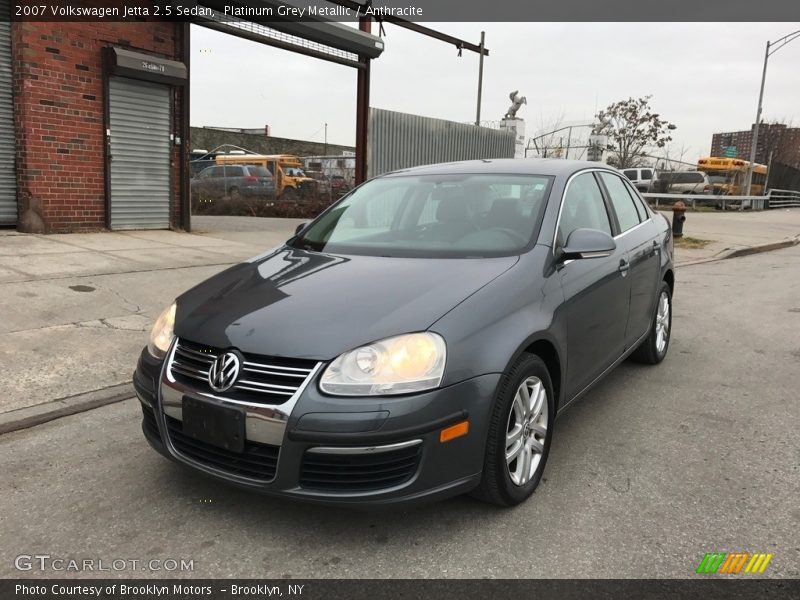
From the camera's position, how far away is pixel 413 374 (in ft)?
8.12

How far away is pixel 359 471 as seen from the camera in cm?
245

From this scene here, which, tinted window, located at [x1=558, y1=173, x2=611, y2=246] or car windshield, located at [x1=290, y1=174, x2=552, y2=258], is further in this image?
tinted window, located at [x1=558, y1=173, x2=611, y2=246]

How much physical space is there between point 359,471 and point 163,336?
119cm

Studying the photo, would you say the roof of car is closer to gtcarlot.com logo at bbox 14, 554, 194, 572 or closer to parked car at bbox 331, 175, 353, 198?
gtcarlot.com logo at bbox 14, 554, 194, 572

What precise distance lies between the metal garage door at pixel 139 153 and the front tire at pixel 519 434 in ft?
29.6

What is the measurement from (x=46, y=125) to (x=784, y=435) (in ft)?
Answer: 31.3

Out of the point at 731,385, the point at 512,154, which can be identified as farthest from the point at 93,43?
the point at 512,154

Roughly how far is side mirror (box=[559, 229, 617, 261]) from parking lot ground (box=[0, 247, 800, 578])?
3.54ft

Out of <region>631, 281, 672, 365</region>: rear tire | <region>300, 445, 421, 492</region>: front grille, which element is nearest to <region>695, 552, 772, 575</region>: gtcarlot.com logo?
<region>300, 445, 421, 492</region>: front grille

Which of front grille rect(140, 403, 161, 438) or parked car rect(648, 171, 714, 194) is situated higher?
parked car rect(648, 171, 714, 194)

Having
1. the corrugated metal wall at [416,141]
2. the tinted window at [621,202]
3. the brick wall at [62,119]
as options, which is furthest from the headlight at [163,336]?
the corrugated metal wall at [416,141]

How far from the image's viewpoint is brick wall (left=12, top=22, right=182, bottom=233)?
8.89 m

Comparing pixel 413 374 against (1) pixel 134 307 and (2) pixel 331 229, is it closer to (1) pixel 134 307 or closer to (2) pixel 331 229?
(2) pixel 331 229

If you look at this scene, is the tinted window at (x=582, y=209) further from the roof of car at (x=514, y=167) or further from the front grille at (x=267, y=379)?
the front grille at (x=267, y=379)
